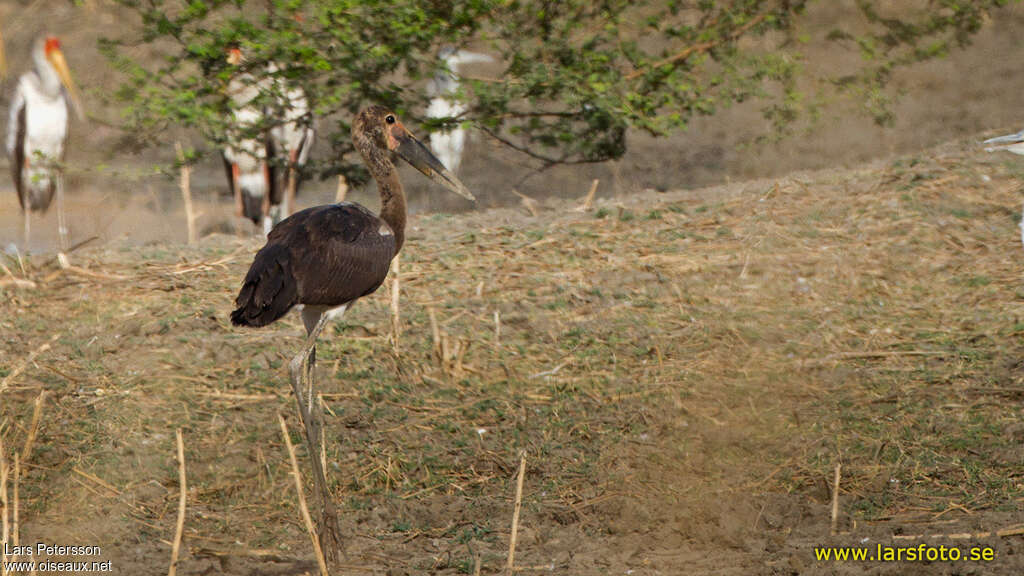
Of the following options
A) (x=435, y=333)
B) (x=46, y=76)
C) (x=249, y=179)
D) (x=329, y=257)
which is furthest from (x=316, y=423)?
(x=46, y=76)

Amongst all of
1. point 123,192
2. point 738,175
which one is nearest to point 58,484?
point 123,192

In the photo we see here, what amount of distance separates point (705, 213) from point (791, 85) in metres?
1.04

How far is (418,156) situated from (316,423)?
2.87ft

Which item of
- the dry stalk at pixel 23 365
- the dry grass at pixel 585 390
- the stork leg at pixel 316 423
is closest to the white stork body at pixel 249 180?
the dry grass at pixel 585 390

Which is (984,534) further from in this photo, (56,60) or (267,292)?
(56,60)

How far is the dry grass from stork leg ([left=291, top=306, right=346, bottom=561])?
4.2 inches

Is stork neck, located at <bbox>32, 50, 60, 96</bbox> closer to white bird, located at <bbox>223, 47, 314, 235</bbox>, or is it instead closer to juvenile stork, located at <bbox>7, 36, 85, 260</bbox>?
juvenile stork, located at <bbox>7, 36, 85, 260</bbox>

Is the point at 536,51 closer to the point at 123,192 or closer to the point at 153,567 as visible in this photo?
the point at 153,567

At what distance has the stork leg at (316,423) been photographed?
10.5 ft

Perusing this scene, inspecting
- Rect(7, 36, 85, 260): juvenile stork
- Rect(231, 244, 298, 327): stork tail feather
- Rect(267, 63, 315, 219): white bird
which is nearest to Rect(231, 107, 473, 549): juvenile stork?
Rect(231, 244, 298, 327): stork tail feather

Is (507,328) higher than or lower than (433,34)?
lower

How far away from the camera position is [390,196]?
12.5 ft

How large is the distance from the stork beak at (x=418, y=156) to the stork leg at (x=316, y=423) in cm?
52

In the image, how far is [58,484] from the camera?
357cm
